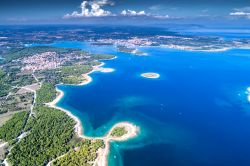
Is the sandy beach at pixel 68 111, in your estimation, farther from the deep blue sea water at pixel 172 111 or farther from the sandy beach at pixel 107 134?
the deep blue sea water at pixel 172 111

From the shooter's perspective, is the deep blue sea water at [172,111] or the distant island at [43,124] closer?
the distant island at [43,124]

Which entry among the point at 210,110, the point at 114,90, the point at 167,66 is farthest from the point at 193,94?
the point at 167,66

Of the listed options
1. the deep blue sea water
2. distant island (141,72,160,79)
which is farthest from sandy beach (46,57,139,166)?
distant island (141,72,160,79)

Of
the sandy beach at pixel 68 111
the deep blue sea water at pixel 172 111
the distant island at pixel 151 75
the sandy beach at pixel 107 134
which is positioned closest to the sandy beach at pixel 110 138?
the sandy beach at pixel 107 134

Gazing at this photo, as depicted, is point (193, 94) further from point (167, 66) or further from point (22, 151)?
point (22, 151)

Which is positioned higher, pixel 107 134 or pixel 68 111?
pixel 107 134

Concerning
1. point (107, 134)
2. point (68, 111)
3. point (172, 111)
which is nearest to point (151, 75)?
point (172, 111)

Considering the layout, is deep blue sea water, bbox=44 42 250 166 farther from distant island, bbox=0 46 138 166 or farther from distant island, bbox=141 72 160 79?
distant island, bbox=0 46 138 166

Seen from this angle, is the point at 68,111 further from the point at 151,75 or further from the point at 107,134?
the point at 151,75
